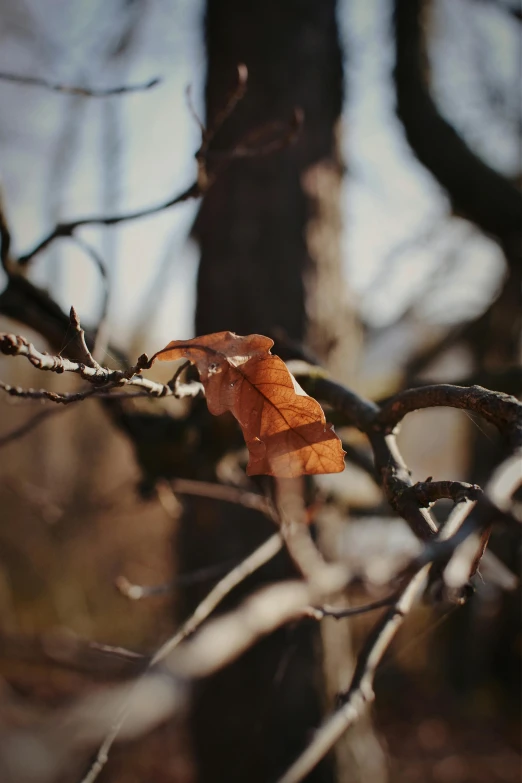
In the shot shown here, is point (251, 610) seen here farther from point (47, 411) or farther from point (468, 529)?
point (47, 411)

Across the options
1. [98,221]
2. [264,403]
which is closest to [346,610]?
[264,403]

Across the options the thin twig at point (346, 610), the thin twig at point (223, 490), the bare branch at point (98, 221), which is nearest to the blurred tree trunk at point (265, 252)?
the thin twig at point (223, 490)

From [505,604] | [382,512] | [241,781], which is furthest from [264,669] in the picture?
[505,604]

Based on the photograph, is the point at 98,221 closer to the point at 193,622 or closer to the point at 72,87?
the point at 72,87

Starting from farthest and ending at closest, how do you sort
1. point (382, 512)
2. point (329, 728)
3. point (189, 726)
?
1. point (189, 726)
2. point (382, 512)
3. point (329, 728)

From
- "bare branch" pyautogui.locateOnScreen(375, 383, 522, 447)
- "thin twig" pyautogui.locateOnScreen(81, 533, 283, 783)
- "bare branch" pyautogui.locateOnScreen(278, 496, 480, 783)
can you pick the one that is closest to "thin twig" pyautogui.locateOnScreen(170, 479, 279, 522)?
"thin twig" pyautogui.locateOnScreen(81, 533, 283, 783)

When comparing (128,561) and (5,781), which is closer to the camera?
(5,781)
